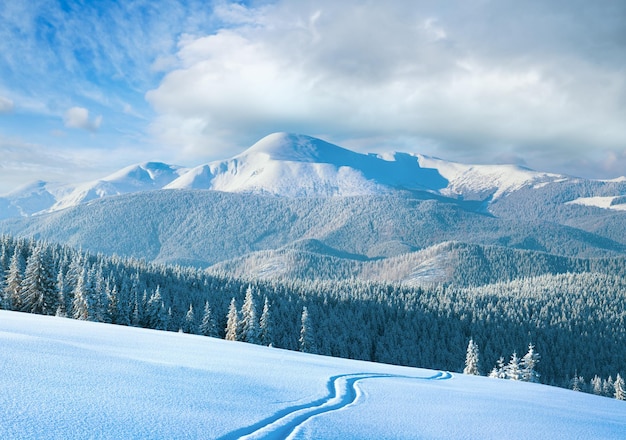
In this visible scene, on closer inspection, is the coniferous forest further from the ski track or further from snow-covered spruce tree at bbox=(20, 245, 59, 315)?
the ski track

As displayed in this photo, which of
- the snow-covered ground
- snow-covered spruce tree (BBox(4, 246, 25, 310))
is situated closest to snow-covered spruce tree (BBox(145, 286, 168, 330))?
snow-covered spruce tree (BBox(4, 246, 25, 310))

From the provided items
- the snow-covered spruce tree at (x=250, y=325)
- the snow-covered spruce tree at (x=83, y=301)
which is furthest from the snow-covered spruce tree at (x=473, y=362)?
the snow-covered spruce tree at (x=83, y=301)

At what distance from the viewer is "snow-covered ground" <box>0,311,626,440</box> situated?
20.4 feet

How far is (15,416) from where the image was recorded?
5727mm

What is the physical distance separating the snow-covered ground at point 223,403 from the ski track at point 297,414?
0.9 inches

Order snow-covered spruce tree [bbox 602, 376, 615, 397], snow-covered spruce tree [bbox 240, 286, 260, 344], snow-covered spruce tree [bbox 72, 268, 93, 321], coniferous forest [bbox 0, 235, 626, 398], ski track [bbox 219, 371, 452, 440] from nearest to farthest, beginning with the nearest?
ski track [bbox 219, 371, 452, 440], snow-covered spruce tree [bbox 72, 268, 93, 321], snow-covered spruce tree [bbox 240, 286, 260, 344], snow-covered spruce tree [bbox 602, 376, 615, 397], coniferous forest [bbox 0, 235, 626, 398]

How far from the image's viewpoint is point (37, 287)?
2448 inches

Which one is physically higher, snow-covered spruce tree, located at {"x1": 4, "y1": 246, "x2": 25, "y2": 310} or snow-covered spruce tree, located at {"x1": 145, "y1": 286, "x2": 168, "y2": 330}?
snow-covered spruce tree, located at {"x1": 4, "y1": 246, "x2": 25, "y2": 310}

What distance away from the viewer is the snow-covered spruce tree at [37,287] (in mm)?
61344

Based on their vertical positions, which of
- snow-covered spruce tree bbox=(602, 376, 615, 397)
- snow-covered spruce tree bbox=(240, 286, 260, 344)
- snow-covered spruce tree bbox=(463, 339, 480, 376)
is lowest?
snow-covered spruce tree bbox=(602, 376, 615, 397)

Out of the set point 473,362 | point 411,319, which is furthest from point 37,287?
point 411,319

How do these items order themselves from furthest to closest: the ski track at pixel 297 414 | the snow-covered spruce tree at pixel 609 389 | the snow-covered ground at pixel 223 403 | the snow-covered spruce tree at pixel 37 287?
the snow-covered spruce tree at pixel 609 389 < the snow-covered spruce tree at pixel 37 287 < the ski track at pixel 297 414 < the snow-covered ground at pixel 223 403

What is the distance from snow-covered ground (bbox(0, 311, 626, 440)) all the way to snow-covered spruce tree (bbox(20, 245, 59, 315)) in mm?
56155

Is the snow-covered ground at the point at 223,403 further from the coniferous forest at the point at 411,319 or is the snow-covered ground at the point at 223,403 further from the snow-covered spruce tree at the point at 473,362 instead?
the coniferous forest at the point at 411,319
